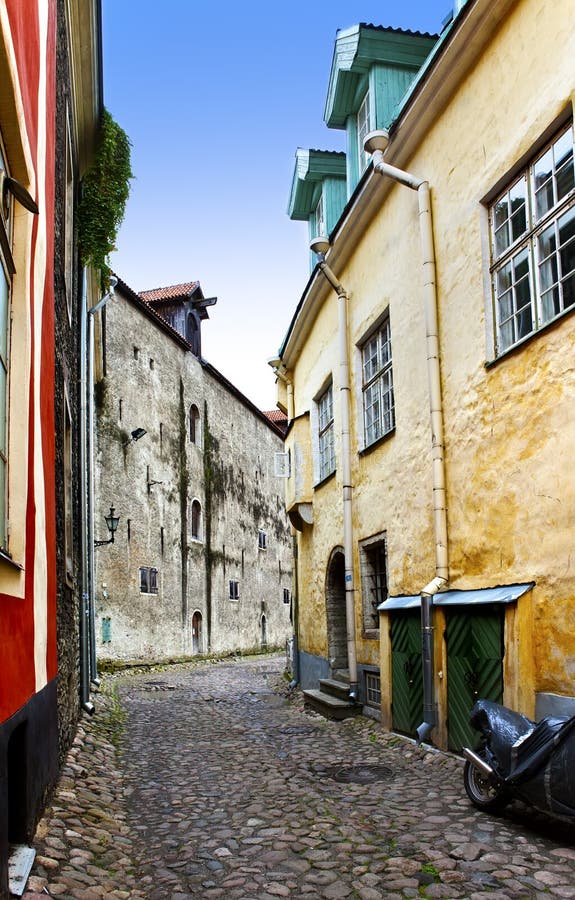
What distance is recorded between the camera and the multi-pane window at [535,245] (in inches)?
242

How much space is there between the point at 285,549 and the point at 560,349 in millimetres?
32935

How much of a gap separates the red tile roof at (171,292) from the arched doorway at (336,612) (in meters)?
18.9

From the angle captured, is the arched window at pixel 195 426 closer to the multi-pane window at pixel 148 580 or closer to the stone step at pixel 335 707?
the multi-pane window at pixel 148 580

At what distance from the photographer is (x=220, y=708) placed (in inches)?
471

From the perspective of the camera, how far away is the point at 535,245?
21.5 ft

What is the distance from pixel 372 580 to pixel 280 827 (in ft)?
18.6

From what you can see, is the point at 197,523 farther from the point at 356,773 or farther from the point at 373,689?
the point at 356,773

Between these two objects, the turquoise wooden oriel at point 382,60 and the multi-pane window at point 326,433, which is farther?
the multi-pane window at point 326,433

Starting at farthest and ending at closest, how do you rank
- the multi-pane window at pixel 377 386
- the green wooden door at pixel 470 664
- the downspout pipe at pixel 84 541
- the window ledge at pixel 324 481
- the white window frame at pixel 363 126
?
1. the window ledge at pixel 324 481
2. the white window frame at pixel 363 126
3. the downspout pipe at pixel 84 541
4. the multi-pane window at pixel 377 386
5. the green wooden door at pixel 470 664

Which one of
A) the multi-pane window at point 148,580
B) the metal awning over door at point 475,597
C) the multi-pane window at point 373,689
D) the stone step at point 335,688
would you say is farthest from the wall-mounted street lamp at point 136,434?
the metal awning over door at point 475,597

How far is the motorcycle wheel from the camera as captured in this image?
5.12 meters

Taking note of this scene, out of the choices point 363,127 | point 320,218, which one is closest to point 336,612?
point 320,218

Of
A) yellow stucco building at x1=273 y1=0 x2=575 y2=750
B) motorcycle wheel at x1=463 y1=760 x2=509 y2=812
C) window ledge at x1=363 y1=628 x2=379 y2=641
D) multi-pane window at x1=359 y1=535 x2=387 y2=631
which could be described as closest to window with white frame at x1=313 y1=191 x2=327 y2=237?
yellow stucco building at x1=273 y1=0 x2=575 y2=750

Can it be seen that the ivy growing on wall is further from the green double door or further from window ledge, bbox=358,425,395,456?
the green double door
